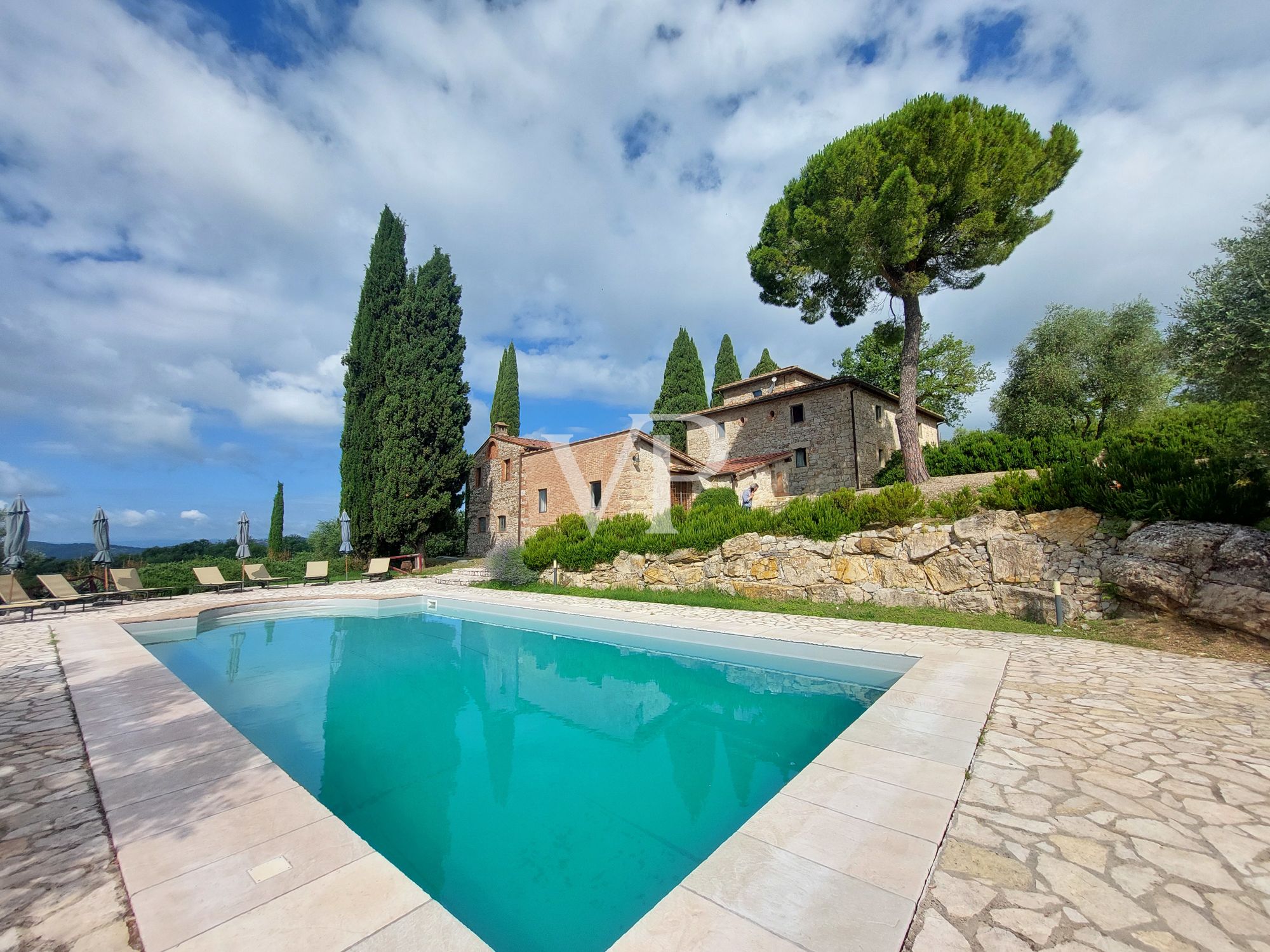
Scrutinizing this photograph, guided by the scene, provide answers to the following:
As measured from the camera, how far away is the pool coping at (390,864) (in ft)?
5.97

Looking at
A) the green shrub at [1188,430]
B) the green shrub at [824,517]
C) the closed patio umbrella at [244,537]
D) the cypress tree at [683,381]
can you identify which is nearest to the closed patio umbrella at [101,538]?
the closed patio umbrella at [244,537]

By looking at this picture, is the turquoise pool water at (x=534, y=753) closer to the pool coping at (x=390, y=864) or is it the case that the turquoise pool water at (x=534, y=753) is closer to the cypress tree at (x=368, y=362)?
the pool coping at (x=390, y=864)

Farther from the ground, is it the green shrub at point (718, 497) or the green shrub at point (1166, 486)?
the green shrub at point (718, 497)

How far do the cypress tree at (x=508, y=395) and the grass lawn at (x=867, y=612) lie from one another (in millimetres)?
20467

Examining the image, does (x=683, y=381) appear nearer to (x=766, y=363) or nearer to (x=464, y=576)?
(x=766, y=363)

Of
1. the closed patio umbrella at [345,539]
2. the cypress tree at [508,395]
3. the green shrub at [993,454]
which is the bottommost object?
the closed patio umbrella at [345,539]

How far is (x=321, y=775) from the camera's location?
4.24 metres

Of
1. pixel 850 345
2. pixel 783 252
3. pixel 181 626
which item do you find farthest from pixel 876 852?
pixel 850 345

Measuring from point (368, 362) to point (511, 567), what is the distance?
38.8 feet

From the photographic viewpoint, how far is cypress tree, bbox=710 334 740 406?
35.2 metres

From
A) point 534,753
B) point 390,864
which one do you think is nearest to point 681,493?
point 534,753

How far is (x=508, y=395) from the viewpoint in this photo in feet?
107

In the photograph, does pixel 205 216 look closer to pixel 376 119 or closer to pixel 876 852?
pixel 376 119

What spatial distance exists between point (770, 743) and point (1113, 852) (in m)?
2.77
